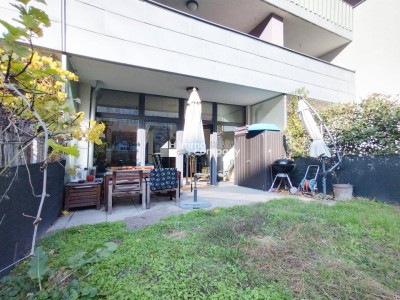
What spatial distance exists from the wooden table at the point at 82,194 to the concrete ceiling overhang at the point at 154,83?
2.92 metres

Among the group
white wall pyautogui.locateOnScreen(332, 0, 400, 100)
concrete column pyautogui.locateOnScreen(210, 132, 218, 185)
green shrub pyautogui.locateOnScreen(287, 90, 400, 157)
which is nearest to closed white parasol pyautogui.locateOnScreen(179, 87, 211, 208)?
concrete column pyautogui.locateOnScreen(210, 132, 218, 185)

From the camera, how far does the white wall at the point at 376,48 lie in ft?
26.2

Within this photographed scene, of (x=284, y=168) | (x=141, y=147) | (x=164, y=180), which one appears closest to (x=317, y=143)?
(x=284, y=168)

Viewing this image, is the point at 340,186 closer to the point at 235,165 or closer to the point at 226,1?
the point at 235,165

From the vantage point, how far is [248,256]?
97.8 inches

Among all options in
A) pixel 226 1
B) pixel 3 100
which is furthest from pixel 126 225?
pixel 226 1

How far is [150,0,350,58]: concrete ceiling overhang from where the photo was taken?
7.72 m

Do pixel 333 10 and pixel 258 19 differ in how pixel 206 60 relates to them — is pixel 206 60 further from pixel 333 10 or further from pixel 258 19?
pixel 333 10

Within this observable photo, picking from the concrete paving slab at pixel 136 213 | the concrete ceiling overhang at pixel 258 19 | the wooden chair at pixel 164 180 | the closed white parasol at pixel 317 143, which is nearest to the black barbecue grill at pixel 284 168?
the closed white parasol at pixel 317 143

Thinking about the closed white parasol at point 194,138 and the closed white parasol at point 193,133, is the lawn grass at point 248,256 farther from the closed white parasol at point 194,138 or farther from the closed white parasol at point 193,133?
the closed white parasol at point 193,133

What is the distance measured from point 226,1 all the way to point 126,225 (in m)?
8.09

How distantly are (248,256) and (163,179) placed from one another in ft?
Answer: 9.51

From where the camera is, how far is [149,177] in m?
4.86

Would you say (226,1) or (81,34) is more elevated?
(226,1)
